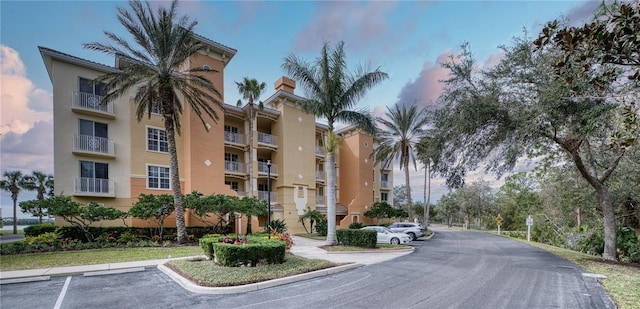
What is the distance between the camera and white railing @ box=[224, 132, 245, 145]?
2656 centimetres

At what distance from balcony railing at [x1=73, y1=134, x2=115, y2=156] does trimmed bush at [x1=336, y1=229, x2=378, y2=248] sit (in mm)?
16133

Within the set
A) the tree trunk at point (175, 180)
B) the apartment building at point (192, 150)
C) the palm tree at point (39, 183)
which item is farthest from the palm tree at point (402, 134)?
the palm tree at point (39, 183)

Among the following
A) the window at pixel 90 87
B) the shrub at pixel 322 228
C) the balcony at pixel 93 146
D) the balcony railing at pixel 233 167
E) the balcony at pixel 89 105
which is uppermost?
the window at pixel 90 87

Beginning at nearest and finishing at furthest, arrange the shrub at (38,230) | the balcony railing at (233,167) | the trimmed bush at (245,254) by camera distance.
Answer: the trimmed bush at (245,254), the shrub at (38,230), the balcony railing at (233,167)

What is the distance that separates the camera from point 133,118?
2098cm

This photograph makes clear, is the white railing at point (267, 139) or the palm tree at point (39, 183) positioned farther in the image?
the palm tree at point (39, 183)

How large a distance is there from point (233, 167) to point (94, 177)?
10152mm

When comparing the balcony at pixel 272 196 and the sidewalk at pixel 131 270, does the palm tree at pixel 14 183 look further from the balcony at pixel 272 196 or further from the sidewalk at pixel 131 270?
the sidewalk at pixel 131 270

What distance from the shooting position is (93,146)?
19.1m

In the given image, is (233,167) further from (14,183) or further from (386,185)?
(14,183)

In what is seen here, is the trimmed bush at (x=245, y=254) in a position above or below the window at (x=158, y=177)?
below

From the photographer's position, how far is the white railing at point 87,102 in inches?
742

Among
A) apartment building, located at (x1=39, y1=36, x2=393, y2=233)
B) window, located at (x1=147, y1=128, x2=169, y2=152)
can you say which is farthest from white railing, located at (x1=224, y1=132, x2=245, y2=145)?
window, located at (x1=147, y1=128, x2=169, y2=152)

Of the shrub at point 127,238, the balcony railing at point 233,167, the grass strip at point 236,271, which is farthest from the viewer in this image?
the balcony railing at point 233,167
